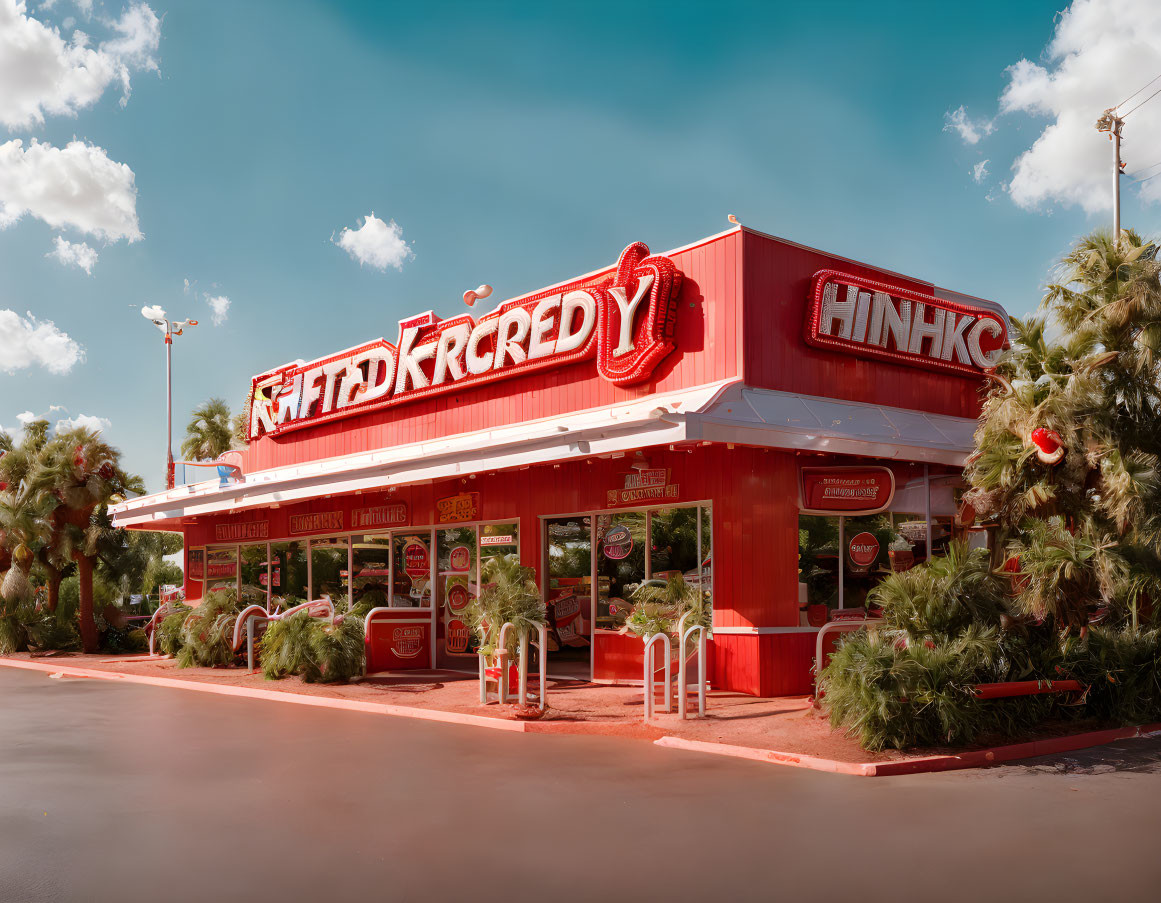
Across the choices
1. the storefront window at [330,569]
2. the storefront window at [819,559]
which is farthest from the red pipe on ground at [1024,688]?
the storefront window at [330,569]

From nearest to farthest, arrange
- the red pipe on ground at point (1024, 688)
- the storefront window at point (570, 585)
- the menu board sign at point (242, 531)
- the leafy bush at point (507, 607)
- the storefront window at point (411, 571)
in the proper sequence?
the red pipe on ground at point (1024, 688)
the leafy bush at point (507, 607)
the storefront window at point (570, 585)
the storefront window at point (411, 571)
the menu board sign at point (242, 531)

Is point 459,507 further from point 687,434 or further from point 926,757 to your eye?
point 926,757

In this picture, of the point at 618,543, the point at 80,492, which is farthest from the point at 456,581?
the point at 80,492

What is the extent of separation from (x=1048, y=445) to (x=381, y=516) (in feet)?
40.4

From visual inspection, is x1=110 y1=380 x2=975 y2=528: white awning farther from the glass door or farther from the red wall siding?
the glass door

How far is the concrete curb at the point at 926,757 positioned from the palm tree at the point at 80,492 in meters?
20.6

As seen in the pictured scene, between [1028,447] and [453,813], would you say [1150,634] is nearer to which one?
[1028,447]

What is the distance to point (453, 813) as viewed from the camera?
24.2ft

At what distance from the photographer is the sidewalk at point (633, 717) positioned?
9227 millimetres

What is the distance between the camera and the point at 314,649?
1625 centimetres

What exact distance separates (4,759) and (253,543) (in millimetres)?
13724

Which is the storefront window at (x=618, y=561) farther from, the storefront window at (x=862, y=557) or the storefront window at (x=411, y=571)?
the storefront window at (x=411, y=571)

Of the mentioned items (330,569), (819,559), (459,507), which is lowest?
(330,569)

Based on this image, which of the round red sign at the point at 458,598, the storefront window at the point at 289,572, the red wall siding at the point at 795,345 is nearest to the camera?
the red wall siding at the point at 795,345
